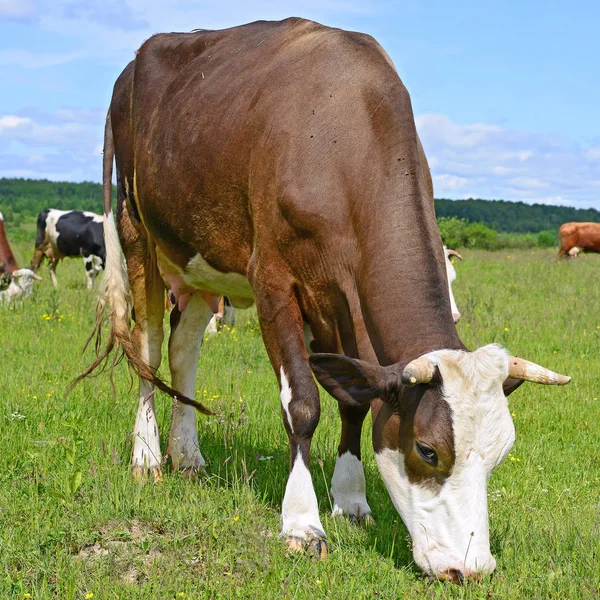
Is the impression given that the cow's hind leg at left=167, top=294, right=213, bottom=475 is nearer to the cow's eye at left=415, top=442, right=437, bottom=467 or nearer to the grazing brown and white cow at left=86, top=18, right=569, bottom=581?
the grazing brown and white cow at left=86, top=18, right=569, bottom=581

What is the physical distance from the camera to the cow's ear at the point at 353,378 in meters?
3.86

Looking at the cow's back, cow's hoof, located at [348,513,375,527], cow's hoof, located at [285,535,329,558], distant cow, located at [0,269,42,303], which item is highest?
the cow's back

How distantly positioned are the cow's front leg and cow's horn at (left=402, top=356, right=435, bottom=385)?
95 cm

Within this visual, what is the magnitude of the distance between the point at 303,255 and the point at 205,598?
1793mm

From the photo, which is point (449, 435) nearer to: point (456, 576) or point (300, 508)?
point (456, 576)

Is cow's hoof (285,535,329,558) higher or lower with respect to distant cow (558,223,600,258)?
lower

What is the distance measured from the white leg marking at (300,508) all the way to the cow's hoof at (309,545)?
0.04 meters

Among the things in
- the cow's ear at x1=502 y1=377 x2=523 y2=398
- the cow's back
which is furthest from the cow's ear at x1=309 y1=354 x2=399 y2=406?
the cow's back

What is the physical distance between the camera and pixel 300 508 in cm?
439

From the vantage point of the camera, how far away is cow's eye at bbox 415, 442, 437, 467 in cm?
377

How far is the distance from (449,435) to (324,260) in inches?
47.9

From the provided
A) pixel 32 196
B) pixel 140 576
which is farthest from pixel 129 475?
pixel 32 196

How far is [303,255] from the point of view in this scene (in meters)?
4.52

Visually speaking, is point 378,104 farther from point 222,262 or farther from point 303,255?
point 222,262
